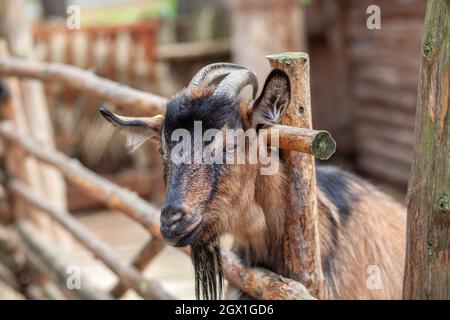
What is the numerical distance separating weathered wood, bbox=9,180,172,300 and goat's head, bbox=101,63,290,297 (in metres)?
1.08

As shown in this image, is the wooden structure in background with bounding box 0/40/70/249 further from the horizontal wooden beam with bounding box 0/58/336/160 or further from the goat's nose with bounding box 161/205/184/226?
the goat's nose with bounding box 161/205/184/226

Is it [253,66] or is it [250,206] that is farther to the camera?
[253,66]

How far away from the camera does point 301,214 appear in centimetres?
291

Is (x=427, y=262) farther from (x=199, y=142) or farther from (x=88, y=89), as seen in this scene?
(x=88, y=89)

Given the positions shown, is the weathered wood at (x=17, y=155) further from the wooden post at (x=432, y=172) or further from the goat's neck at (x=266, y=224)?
the wooden post at (x=432, y=172)

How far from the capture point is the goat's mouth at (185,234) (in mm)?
2691

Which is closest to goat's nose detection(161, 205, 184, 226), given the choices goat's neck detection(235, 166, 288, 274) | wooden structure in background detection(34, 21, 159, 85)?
goat's neck detection(235, 166, 288, 274)

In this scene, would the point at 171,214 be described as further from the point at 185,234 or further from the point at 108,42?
the point at 108,42

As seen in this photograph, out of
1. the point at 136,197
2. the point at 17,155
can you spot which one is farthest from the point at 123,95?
the point at 17,155

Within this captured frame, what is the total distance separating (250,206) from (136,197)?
146cm

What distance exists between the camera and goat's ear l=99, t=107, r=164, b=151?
3055mm

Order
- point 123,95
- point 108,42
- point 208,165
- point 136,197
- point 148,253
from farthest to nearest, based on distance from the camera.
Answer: point 108,42, point 136,197, point 148,253, point 123,95, point 208,165

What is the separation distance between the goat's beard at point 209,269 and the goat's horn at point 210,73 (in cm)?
67
